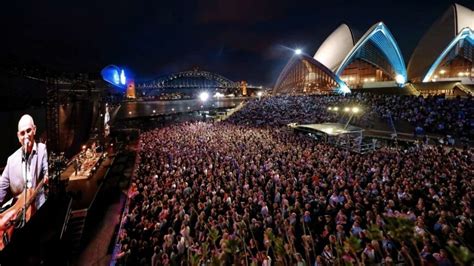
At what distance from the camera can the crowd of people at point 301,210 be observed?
4.16 m

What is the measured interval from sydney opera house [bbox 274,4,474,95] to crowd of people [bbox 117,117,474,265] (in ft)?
90.9

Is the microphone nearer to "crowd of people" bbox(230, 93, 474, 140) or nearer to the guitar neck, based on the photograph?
the guitar neck

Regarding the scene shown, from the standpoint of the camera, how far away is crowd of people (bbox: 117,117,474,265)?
4.16 meters

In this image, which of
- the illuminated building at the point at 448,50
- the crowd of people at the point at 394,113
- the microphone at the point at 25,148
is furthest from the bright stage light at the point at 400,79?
the microphone at the point at 25,148

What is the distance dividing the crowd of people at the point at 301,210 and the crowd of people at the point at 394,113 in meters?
5.99

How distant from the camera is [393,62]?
36375mm

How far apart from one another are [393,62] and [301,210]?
39245mm

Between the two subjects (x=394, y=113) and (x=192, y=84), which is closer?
(x=394, y=113)

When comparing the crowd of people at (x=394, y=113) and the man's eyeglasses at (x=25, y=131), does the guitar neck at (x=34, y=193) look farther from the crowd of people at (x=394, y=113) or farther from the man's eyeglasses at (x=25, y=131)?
the crowd of people at (x=394, y=113)

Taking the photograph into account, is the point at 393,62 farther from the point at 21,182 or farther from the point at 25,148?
the point at 21,182

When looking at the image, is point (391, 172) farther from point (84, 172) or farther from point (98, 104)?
point (98, 104)

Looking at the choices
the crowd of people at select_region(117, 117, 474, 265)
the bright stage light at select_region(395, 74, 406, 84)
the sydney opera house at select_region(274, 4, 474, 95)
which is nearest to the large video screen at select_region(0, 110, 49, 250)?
the crowd of people at select_region(117, 117, 474, 265)

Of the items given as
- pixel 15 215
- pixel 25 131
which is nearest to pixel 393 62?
pixel 25 131

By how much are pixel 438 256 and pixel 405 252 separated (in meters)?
0.40
